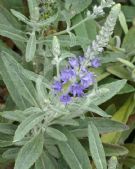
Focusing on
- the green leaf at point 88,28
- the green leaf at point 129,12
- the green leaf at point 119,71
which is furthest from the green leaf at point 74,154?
the green leaf at point 129,12

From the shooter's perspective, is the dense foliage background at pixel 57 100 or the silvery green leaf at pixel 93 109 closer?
the silvery green leaf at pixel 93 109

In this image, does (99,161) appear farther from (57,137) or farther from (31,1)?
→ (31,1)

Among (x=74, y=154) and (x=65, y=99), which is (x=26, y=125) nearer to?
(x=65, y=99)

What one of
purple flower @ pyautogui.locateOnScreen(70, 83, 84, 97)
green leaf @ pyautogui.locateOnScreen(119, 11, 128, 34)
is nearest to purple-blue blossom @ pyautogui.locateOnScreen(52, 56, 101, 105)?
purple flower @ pyautogui.locateOnScreen(70, 83, 84, 97)

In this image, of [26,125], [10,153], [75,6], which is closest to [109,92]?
[26,125]

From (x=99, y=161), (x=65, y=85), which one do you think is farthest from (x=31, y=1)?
(x=99, y=161)

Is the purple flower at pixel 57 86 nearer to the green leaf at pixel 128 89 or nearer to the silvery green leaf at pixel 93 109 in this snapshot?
the silvery green leaf at pixel 93 109

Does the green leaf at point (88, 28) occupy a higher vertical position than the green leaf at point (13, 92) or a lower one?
higher
